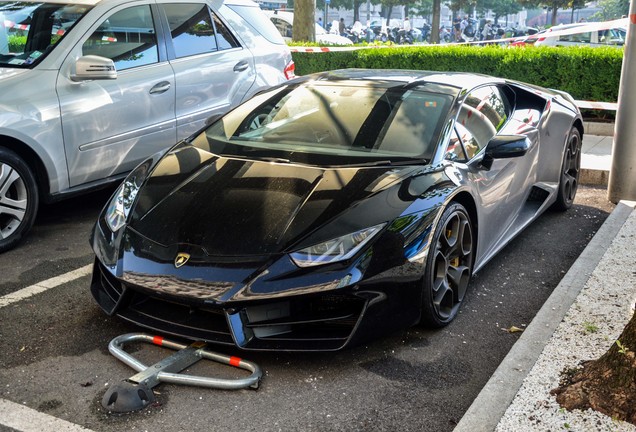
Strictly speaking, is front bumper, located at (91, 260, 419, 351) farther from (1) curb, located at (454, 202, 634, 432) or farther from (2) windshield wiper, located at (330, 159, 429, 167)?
(2) windshield wiper, located at (330, 159, 429, 167)

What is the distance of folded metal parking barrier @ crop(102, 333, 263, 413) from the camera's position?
333 cm

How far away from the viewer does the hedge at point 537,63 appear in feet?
35.2

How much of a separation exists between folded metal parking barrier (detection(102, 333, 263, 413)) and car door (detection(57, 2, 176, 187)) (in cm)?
235

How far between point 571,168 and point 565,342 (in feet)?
10.2

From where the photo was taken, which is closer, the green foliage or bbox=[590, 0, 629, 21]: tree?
the green foliage

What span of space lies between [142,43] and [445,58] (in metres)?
6.68

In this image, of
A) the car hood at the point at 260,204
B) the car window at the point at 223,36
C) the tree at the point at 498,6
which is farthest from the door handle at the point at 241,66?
the tree at the point at 498,6

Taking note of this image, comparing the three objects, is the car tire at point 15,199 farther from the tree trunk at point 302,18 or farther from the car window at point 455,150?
the tree trunk at point 302,18

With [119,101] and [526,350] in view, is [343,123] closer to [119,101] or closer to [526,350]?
[526,350]

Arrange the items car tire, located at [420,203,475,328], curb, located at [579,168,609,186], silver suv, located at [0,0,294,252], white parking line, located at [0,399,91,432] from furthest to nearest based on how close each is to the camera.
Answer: curb, located at [579,168,609,186]
silver suv, located at [0,0,294,252]
car tire, located at [420,203,475,328]
white parking line, located at [0,399,91,432]

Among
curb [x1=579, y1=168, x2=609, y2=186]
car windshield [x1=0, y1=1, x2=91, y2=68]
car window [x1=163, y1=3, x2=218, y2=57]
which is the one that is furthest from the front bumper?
curb [x1=579, y1=168, x2=609, y2=186]

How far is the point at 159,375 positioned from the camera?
351cm

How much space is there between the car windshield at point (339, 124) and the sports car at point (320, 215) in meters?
0.01

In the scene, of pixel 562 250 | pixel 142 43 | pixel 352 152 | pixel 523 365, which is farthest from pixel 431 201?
pixel 142 43
